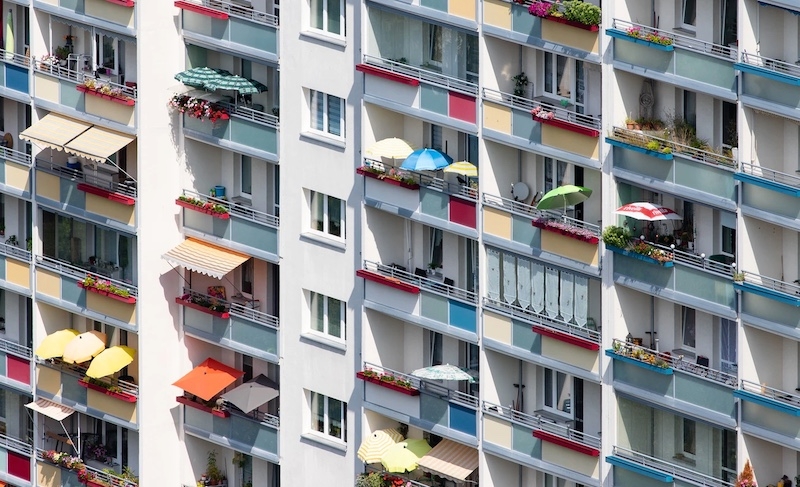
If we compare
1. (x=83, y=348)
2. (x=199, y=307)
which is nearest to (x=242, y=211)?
(x=199, y=307)

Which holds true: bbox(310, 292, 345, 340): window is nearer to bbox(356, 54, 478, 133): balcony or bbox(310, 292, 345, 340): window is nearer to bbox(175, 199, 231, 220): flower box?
bbox(175, 199, 231, 220): flower box

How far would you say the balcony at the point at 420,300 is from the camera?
89.2 metres

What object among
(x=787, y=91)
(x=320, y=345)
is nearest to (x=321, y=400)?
A: (x=320, y=345)

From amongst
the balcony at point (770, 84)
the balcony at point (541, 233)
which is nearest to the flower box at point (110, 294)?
the balcony at point (541, 233)

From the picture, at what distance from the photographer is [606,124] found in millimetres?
83312

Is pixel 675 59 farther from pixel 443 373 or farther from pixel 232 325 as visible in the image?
pixel 232 325

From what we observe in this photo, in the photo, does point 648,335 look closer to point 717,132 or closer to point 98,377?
point 717,132

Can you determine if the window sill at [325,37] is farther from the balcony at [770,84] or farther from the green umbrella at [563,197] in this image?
Result: the balcony at [770,84]

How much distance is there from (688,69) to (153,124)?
77.9 ft

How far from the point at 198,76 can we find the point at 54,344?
12.7m

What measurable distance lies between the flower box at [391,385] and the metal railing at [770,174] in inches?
626

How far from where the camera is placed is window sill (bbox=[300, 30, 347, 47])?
91188mm

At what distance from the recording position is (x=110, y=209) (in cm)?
9962

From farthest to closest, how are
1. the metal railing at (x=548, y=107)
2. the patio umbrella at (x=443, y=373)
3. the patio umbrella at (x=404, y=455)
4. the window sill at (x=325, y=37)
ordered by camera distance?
the window sill at (x=325, y=37) → the patio umbrella at (x=404, y=455) → the patio umbrella at (x=443, y=373) → the metal railing at (x=548, y=107)
